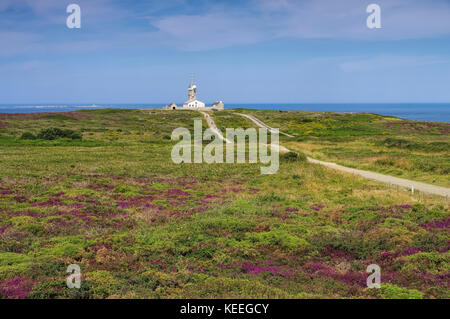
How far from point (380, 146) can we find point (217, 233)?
49178 mm

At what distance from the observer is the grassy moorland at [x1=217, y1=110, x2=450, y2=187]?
35938mm

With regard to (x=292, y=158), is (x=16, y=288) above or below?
Answer: below

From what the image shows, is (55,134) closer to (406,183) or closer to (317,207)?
(317,207)

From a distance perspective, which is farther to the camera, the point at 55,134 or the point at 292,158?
the point at 55,134

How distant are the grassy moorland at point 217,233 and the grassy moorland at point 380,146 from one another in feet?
3.02

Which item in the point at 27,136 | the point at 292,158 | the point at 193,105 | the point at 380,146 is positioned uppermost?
the point at 193,105

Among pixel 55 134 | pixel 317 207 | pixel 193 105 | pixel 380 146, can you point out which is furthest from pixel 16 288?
pixel 193 105

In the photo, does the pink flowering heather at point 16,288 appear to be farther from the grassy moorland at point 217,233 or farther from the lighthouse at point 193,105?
the lighthouse at point 193,105

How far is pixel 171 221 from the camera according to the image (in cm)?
1972

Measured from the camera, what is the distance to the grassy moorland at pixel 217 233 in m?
11.6

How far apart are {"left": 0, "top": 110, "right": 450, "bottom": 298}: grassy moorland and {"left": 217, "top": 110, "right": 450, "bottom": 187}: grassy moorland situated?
922 mm

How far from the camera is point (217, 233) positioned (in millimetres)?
17219

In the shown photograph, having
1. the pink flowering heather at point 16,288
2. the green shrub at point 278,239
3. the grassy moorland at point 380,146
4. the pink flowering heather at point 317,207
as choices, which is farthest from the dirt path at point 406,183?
the pink flowering heather at point 16,288
